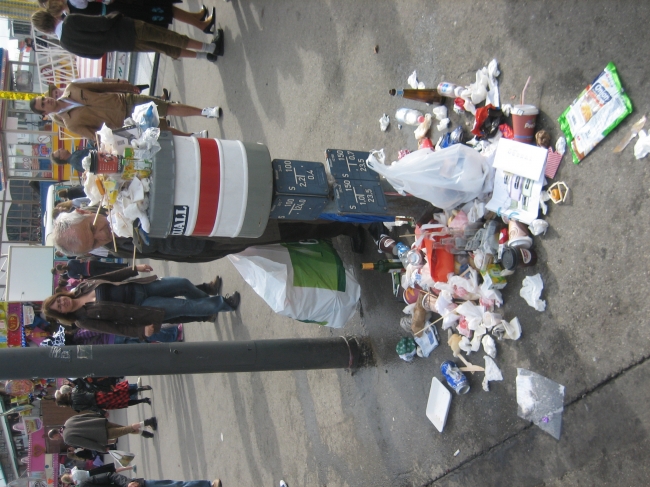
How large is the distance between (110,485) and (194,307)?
3.47 meters

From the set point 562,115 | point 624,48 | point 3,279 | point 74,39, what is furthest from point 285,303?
point 3,279

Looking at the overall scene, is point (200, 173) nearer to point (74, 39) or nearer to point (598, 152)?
point (598, 152)

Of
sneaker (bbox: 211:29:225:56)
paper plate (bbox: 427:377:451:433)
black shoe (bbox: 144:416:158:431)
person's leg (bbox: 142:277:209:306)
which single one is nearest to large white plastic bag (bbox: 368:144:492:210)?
paper plate (bbox: 427:377:451:433)

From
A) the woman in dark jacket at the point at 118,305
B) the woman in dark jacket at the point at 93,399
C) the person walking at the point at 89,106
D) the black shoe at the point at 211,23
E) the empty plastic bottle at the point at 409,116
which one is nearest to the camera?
the empty plastic bottle at the point at 409,116

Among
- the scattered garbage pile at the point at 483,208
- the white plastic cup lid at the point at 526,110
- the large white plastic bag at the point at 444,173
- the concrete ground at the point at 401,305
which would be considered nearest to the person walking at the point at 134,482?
the concrete ground at the point at 401,305

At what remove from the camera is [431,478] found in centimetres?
351

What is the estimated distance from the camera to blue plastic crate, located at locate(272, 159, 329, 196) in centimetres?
309

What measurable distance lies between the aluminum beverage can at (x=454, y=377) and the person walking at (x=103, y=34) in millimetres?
4802

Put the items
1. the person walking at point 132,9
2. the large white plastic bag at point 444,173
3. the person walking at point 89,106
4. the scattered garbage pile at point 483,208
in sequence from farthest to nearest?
the person walking at point 132,9
the person walking at point 89,106
the large white plastic bag at point 444,173
the scattered garbage pile at point 483,208

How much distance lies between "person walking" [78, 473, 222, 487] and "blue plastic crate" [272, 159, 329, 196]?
15.7 feet

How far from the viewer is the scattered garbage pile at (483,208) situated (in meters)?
2.69

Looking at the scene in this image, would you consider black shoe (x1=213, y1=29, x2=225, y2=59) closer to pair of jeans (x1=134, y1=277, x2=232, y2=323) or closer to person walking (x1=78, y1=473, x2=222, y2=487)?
pair of jeans (x1=134, y1=277, x2=232, y2=323)

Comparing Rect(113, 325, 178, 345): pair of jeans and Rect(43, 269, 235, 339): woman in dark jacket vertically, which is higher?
Rect(43, 269, 235, 339): woman in dark jacket

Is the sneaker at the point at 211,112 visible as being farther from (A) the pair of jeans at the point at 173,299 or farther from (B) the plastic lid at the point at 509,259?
(B) the plastic lid at the point at 509,259
